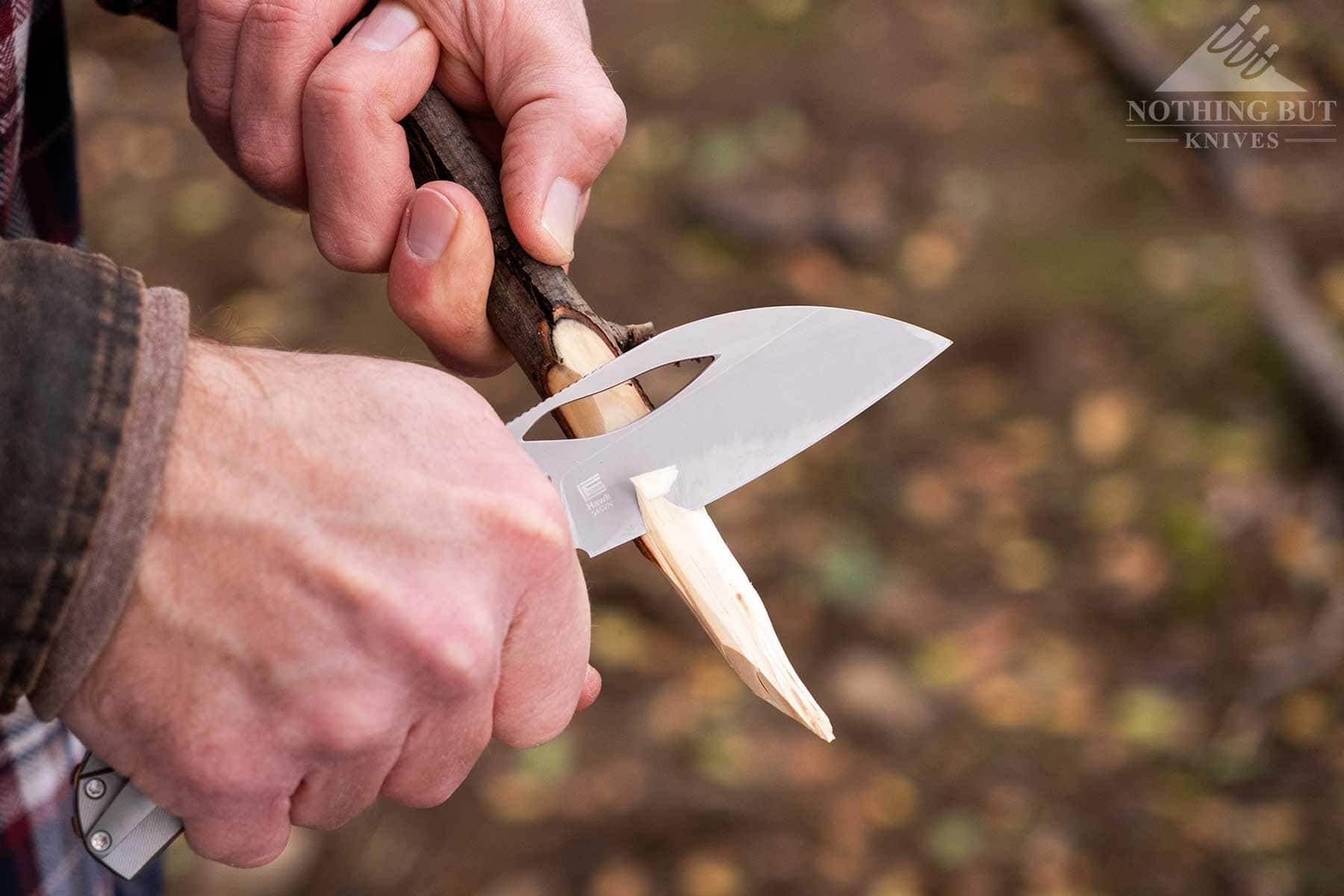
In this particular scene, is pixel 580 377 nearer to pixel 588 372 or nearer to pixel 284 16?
pixel 588 372

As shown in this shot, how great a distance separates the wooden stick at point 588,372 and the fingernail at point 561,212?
42 mm

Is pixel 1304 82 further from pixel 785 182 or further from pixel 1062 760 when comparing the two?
pixel 1062 760

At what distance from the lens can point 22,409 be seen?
0.84 metres

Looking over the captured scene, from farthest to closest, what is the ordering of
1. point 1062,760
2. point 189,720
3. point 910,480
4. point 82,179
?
1. point 82,179
2. point 910,480
3. point 1062,760
4. point 189,720

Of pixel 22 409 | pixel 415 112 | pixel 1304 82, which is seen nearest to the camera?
pixel 22 409

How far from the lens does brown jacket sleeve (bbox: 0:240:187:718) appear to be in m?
0.84

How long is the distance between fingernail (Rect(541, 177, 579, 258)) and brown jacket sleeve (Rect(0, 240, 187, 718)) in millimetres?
579

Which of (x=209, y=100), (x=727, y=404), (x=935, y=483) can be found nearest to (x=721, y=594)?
(x=727, y=404)

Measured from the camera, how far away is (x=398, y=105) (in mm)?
1461

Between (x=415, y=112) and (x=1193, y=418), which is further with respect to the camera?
(x=1193, y=418)

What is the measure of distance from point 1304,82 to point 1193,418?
219cm

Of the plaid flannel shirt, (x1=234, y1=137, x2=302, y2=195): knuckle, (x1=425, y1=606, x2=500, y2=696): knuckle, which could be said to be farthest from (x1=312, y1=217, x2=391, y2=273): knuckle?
(x1=425, y1=606, x2=500, y2=696): knuckle

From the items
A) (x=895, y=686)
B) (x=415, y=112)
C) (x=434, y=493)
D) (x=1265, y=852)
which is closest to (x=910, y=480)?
(x=895, y=686)

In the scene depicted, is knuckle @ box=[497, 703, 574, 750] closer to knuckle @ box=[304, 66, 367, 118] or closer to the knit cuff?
the knit cuff
